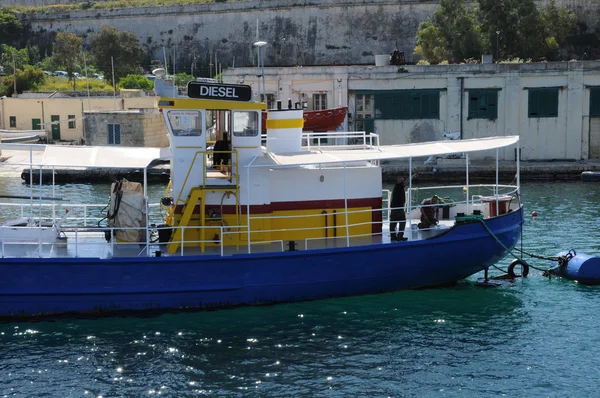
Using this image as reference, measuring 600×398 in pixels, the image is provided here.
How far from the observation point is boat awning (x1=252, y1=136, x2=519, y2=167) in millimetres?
14852

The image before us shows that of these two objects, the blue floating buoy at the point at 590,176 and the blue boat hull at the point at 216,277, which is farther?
the blue floating buoy at the point at 590,176

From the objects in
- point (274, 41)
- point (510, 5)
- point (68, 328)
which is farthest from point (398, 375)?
point (274, 41)

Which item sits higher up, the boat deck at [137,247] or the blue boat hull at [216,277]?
the boat deck at [137,247]

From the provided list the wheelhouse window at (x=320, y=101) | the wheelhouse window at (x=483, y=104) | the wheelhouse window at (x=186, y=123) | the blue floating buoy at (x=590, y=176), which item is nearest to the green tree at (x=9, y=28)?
the wheelhouse window at (x=320, y=101)

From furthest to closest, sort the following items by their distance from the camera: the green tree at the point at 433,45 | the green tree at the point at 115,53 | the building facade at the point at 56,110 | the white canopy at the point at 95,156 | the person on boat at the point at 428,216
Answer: the green tree at the point at 115,53
the green tree at the point at 433,45
the building facade at the point at 56,110
the person on boat at the point at 428,216
the white canopy at the point at 95,156

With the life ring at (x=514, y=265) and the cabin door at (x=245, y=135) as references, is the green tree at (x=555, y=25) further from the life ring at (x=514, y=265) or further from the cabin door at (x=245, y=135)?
the cabin door at (x=245, y=135)

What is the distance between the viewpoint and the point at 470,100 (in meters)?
35.9

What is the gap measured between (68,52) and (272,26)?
15.3m

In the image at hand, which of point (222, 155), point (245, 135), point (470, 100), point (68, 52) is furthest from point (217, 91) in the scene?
point (68, 52)

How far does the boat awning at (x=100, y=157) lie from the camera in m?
14.7

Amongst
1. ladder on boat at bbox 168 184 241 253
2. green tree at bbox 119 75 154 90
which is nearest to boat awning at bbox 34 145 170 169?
ladder on boat at bbox 168 184 241 253

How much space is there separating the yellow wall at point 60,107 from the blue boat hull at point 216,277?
2809 centimetres

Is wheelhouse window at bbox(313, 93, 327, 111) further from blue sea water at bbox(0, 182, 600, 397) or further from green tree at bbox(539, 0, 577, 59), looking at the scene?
blue sea water at bbox(0, 182, 600, 397)

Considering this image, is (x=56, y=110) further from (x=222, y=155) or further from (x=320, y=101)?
(x=222, y=155)
